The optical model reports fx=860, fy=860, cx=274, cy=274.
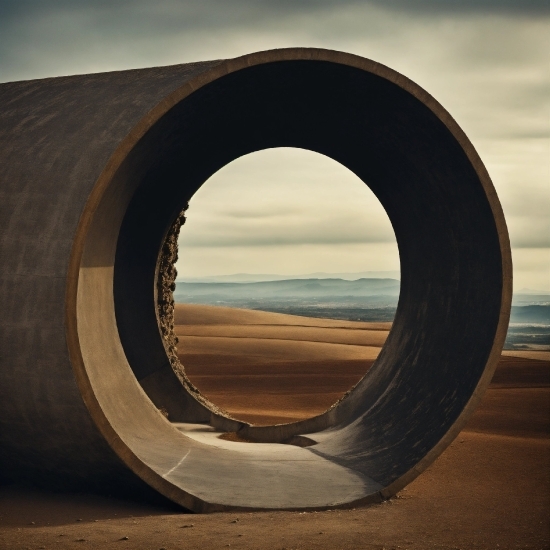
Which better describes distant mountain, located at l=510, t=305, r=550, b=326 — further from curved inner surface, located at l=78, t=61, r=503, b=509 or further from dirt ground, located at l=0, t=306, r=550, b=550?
curved inner surface, located at l=78, t=61, r=503, b=509

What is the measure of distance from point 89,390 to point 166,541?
1.21 m

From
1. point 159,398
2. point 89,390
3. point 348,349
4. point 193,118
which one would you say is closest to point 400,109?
point 193,118

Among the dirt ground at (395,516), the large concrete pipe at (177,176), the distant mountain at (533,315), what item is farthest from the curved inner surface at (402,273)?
the distant mountain at (533,315)

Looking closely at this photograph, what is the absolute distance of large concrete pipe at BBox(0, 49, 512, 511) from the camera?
624cm

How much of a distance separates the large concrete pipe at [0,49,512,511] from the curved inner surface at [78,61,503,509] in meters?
0.03

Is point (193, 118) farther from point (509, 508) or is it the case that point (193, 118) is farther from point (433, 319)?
point (509, 508)

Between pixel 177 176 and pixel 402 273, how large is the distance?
2.77 metres

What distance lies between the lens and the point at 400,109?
7.24 metres

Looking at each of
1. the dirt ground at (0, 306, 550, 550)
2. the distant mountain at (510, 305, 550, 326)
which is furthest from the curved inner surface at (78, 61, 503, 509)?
the distant mountain at (510, 305, 550, 326)

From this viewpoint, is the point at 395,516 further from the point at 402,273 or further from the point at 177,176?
the point at 177,176

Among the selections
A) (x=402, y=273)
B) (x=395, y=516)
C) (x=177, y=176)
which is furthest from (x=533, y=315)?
(x=395, y=516)

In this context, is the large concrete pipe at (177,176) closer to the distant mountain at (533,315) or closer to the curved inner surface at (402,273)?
the curved inner surface at (402,273)

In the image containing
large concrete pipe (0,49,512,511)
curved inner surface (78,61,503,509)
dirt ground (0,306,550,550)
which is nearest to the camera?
dirt ground (0,306,550,550)

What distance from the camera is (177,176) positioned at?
9.74m
